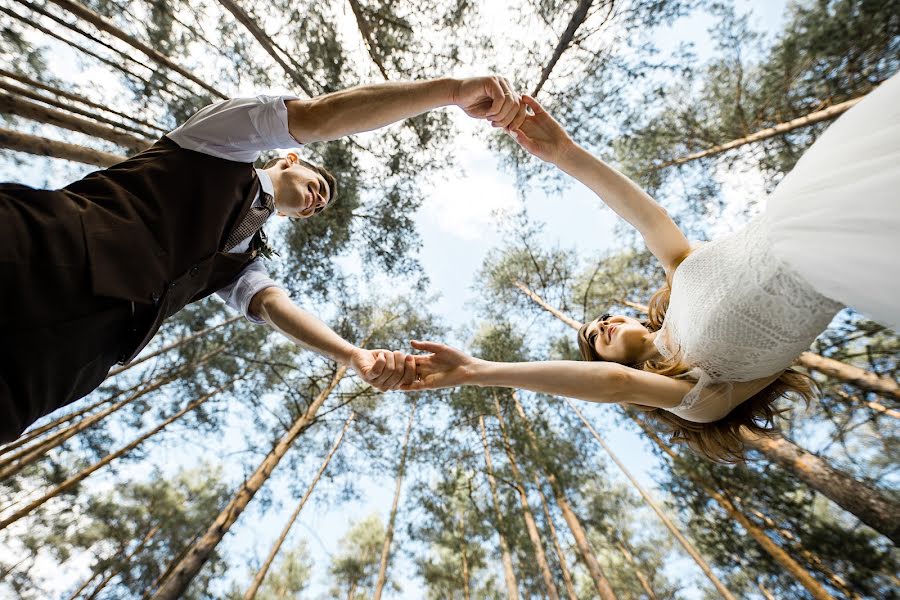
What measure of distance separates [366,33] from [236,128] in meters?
4.32

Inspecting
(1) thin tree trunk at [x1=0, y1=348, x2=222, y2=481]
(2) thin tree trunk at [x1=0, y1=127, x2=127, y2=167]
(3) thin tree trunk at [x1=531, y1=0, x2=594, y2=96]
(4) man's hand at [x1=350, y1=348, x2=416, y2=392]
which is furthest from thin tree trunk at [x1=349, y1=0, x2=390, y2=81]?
(1) thin tree trunk at [x1=0, y1=348, x2=222, y2=481]

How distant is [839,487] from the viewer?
3.46m

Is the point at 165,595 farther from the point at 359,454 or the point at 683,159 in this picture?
the point at 683,159

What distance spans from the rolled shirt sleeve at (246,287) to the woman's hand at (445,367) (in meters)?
0.99

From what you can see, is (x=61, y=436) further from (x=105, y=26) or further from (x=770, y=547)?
(x=770, y=547)

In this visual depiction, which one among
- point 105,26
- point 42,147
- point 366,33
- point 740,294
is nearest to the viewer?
point 740,294

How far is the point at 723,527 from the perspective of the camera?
524 cm

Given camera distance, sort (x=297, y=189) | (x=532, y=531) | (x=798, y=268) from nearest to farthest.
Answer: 1. (x=798, y=268)
2. (x=297, y=189)
3. (x=532, y=531)

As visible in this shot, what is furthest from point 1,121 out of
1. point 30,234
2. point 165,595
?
point 30,234

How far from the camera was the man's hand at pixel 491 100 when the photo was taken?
1.81 meters

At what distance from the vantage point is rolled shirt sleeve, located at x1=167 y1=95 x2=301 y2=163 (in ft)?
4.91

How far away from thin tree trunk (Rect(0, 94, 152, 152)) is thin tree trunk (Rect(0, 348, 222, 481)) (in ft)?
16.4

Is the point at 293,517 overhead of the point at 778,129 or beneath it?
beneath

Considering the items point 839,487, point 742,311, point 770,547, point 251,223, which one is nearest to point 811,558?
point 770,547
